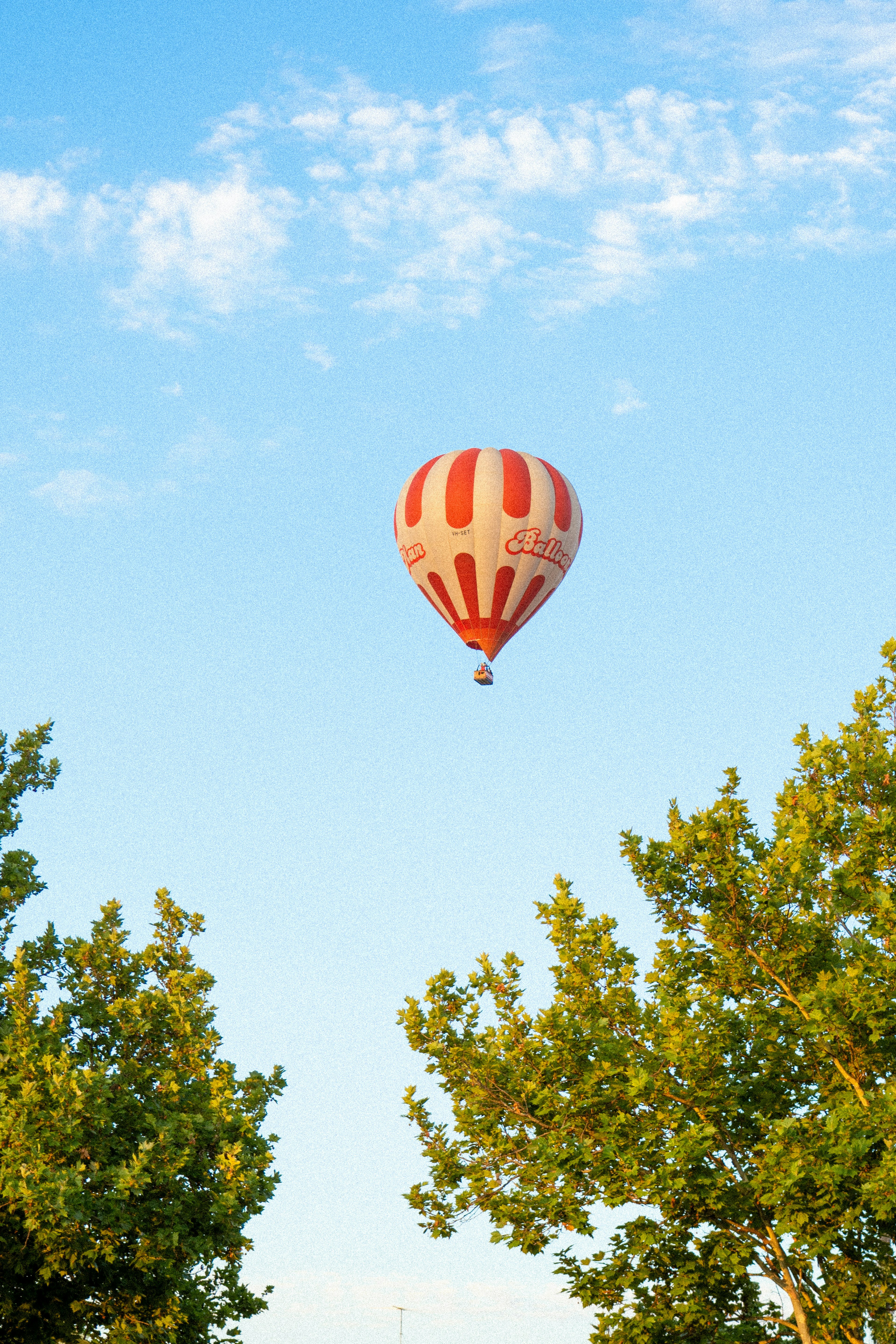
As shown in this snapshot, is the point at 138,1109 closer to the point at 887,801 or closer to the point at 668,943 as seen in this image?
the point at 668,943

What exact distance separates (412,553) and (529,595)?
3360 millimetres

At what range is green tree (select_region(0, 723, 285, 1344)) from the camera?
67.2 feet

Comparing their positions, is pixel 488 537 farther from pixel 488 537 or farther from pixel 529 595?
pixel 529 595

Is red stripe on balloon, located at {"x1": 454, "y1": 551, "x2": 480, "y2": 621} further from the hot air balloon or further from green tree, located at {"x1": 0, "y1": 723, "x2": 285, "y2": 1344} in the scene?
green tree, located at {"x1": 0, "y1": 723, "x2": 285, "y2": 1344}

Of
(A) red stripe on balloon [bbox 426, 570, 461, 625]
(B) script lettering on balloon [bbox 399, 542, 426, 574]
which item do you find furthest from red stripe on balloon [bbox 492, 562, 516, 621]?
(B) script lettering on balloon [bbox 399, 542, 426, 574]

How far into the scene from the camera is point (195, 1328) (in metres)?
22.5

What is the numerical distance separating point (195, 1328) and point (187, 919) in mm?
6825

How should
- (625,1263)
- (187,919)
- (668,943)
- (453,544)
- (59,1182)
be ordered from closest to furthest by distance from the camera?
(59,1182)
(625,1263)
(668,943)
(187,919)
(453,544)

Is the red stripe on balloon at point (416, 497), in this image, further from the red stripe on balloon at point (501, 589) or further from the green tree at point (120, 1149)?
the green tree at point (120, 1149)

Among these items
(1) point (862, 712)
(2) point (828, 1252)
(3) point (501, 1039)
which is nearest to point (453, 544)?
(1) point (862, 712)

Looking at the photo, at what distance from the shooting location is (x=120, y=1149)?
70.0 feet

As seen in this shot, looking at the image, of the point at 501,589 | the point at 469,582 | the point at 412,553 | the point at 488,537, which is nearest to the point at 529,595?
the point at 501,589

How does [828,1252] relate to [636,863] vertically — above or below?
below

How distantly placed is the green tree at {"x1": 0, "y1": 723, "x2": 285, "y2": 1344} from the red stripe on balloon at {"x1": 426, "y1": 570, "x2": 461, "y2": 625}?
14571 millimetres
